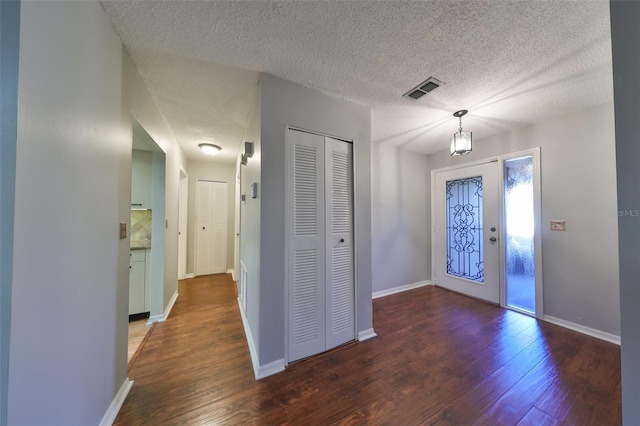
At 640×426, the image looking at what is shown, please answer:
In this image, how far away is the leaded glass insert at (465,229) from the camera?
326 centimetres

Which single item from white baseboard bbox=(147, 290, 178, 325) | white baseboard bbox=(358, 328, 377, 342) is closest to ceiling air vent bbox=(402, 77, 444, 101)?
white baseboard bbox=(358, 328, 377, 342)

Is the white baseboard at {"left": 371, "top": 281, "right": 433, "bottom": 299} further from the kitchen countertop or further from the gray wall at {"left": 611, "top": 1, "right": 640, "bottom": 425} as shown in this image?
the kitchen countertop

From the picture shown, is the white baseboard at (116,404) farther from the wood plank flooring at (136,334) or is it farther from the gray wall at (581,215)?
the gray wall at (581,215)

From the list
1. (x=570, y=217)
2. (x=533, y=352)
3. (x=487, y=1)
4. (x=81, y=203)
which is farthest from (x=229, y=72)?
(x=570, y=217)

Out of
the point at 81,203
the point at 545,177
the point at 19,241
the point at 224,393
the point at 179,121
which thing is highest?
the point at 179,121

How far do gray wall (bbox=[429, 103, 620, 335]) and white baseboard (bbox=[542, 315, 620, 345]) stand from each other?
4cm

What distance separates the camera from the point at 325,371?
172 centimetres

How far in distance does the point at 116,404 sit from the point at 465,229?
4296 millimetres

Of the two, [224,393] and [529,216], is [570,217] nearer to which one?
[529,216]

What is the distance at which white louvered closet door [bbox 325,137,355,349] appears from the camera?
2025 mm

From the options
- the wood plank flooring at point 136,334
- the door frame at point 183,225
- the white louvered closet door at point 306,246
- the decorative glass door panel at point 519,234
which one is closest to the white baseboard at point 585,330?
the decorative glass door panel at point 519,234

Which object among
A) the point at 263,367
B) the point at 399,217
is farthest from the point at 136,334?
the point at 399,217

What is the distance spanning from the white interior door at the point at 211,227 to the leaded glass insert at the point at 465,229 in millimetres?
4468

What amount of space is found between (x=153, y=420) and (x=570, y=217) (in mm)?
4220
